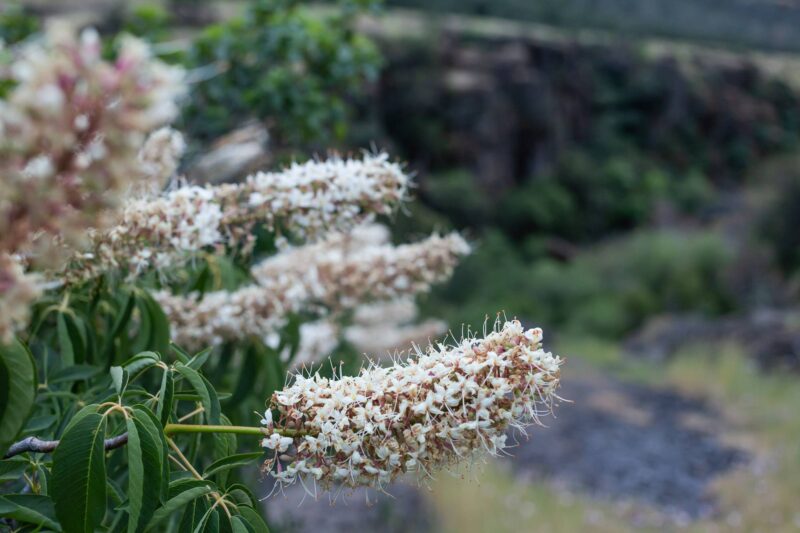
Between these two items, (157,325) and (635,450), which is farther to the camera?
(635,450)

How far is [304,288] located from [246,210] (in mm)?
390

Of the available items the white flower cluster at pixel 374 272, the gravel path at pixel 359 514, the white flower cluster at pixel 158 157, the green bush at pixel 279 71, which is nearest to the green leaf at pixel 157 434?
the white flower cluster at pixel 158 157

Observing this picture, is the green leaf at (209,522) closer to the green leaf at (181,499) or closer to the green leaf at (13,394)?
the green leaf at (181,499)

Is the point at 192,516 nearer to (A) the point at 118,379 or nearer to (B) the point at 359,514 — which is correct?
(A) the point at 118,379

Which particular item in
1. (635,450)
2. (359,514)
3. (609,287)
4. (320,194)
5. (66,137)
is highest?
(66,137)

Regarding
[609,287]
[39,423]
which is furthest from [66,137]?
[609,287]

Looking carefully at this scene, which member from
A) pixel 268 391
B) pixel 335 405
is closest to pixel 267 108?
pixel 268 391

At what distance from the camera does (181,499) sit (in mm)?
858

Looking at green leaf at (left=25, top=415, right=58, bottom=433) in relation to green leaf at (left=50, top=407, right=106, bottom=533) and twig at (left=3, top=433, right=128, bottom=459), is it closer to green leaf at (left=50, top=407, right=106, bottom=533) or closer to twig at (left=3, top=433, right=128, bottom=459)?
twig at (left=3, top=433, right=128, bottom=459)

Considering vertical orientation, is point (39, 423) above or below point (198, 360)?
below

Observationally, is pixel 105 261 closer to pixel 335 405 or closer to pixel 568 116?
pixel 335 405

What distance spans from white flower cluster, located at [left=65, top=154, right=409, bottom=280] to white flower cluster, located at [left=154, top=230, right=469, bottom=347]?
15 cm

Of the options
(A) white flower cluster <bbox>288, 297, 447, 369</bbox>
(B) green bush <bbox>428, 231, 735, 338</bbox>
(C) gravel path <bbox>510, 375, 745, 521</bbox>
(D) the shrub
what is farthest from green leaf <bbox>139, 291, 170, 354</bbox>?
(B) green bush <bbox>428, 231, 735, 338</bbox>

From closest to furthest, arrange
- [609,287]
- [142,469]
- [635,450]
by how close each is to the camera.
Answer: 1. [142,469]
2. [635,450]
3. [609,287]
